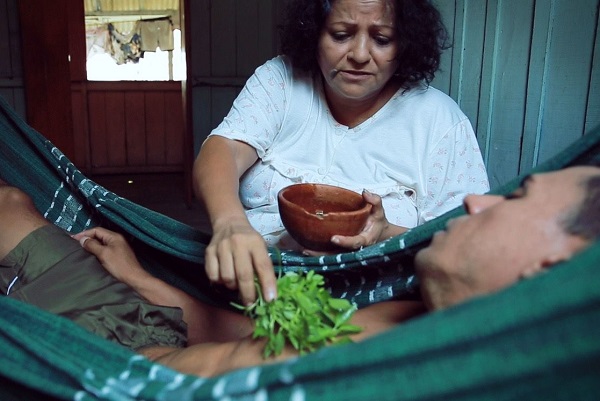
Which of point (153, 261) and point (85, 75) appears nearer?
point (153, 261)

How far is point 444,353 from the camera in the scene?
59 centimetres

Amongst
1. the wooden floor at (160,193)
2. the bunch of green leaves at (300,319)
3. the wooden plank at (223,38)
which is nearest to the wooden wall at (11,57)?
the wooden floor at (160,193)

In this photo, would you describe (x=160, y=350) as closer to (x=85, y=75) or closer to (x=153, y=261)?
(x=153, y=261)

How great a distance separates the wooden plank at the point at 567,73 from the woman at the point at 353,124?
0.91ft

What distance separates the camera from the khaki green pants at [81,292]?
1265mm

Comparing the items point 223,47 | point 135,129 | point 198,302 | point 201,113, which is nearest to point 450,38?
point 198,302

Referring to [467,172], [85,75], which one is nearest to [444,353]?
[467,172]

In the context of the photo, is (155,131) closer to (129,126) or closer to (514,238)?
(129,126)

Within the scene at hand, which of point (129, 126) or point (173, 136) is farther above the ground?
point (129, 126)

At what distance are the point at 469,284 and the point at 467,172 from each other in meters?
0.79

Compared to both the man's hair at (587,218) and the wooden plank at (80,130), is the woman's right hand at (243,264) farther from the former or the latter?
the wooden plank at (80,130)

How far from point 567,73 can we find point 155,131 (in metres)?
5.59

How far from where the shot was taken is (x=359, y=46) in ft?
5.12

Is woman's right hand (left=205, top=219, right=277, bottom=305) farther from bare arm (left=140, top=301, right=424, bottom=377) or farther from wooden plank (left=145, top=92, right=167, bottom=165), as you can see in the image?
wooden plank (left=145, top=92, right=167, bottom=165)
